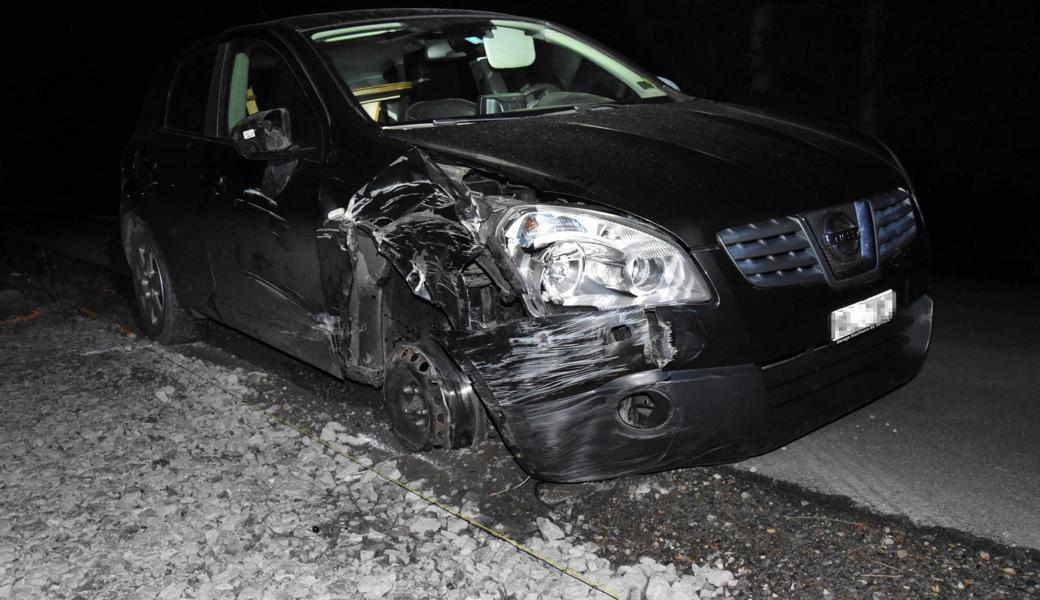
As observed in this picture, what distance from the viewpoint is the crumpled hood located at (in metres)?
3.22

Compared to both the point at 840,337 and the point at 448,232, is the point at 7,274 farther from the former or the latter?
the point at 840,337

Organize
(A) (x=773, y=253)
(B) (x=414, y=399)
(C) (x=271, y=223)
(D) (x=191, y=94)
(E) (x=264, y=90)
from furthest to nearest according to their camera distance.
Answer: (D) (x=191, y=94) → (E) (x=264, y=90) → (C) (x=271, y=223) → (B) (x=414, y=399) → (A) (x=773, y=253)

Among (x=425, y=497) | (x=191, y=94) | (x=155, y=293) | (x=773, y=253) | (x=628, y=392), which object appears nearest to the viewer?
(x=628, y=392)

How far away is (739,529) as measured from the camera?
3.29m

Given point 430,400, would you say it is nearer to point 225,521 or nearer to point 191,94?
point 225,521

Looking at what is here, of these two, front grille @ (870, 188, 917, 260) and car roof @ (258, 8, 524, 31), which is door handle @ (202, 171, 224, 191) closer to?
car roof @ (258, 8, 524, 31)

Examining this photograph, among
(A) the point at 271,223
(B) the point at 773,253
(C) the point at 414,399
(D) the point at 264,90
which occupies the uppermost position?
(D) the point at 264,90

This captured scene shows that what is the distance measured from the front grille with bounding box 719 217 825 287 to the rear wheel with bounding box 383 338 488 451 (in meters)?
1.08

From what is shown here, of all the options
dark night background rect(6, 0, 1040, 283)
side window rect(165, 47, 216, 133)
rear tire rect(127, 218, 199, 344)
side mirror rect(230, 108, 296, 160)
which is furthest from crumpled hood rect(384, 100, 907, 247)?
dark night background rect(6, 0, 1040, 283)

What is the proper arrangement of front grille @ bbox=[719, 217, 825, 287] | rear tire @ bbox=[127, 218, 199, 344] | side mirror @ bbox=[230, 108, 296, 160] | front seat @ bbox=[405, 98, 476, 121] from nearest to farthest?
front grille @ bbox=[719, 217, 825, 287] < side mirror @ bbox=[230, 108, 296, 160] < front seat @ bbox=[405, 98, 476, 121] < rear tire @ bbox=[127, 218, 199, 344]

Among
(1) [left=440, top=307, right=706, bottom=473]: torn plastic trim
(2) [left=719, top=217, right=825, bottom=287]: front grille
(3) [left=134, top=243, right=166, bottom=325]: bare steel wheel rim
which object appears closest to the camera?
(1) [left=440, top=307, right=706, bottom=473]: torn plastic trim

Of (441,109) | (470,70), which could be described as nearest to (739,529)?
(441,109)

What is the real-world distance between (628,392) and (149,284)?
380 centimetres

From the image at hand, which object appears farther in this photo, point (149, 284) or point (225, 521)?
point (149, 284)
